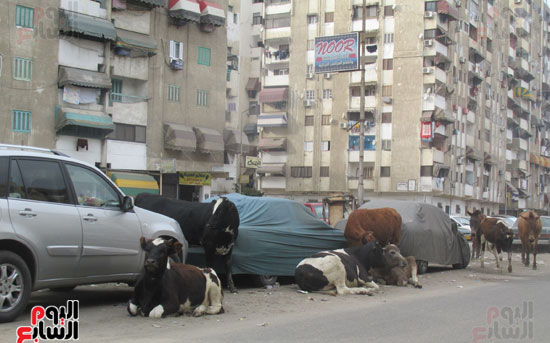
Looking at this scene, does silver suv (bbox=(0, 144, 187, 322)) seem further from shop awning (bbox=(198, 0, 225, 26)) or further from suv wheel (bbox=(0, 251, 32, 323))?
shop awning (bbox=(198, 0, 225, 26))

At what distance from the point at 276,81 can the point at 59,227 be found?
6139 centimetres

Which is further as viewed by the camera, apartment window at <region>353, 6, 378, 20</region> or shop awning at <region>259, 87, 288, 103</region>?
shop awning at <region>259, 87, 288, 103</region>

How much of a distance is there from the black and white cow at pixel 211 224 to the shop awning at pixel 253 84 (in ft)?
218

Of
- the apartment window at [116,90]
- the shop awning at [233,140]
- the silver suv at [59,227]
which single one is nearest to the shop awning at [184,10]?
the apartment window at [116,90]

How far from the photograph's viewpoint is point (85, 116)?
1508 inches

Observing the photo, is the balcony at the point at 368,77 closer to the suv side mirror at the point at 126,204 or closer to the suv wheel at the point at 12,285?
the suv side mirror at the point at 126,204

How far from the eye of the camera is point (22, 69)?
3647 cm

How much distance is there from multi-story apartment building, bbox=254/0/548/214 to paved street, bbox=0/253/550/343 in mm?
49291

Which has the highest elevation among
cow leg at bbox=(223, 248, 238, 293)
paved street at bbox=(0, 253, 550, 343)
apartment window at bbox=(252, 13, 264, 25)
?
A: apartment window at bbox=(252, 13, 264, 25)

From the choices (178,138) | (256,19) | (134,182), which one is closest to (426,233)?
(134,182)

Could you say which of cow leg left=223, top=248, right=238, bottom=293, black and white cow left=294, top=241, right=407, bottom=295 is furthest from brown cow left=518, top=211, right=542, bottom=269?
cow leg left=223, top=248, right=238, bottom=293

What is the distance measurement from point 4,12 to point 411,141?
1508 inches

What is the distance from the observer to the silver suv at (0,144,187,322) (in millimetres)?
8383

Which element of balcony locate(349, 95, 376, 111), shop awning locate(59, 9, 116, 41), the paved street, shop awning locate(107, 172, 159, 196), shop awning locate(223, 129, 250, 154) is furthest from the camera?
balcony locate(349, 95, 376, 111)
